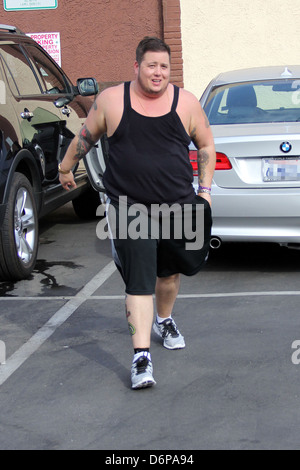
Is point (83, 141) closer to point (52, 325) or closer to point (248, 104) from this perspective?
point (52, 325)

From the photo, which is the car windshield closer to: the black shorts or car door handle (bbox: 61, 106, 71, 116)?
car door handle (bbox: 61, 106, 71, 116)

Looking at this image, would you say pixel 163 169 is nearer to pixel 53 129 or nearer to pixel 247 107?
pixel 247 107

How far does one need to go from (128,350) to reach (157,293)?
1.31ft

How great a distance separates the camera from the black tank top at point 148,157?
4367 mm

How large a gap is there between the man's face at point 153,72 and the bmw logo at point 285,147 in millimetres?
2150

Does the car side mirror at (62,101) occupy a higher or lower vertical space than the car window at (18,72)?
lower

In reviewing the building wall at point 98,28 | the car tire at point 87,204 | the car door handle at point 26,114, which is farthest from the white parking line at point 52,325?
the building wall at point 98,28

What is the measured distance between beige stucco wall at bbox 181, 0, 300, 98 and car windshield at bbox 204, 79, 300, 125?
592cm

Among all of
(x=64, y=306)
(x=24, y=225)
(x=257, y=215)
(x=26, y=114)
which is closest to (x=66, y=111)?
(x=26, y=114)

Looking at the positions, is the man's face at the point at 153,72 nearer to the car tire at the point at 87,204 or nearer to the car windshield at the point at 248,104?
the car windshield at the point at 248,104

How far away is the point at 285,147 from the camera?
6305mm

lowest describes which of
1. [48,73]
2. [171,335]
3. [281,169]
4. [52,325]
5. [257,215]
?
[52,325]

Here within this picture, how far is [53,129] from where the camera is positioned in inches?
311

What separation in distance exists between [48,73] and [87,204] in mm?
1725
